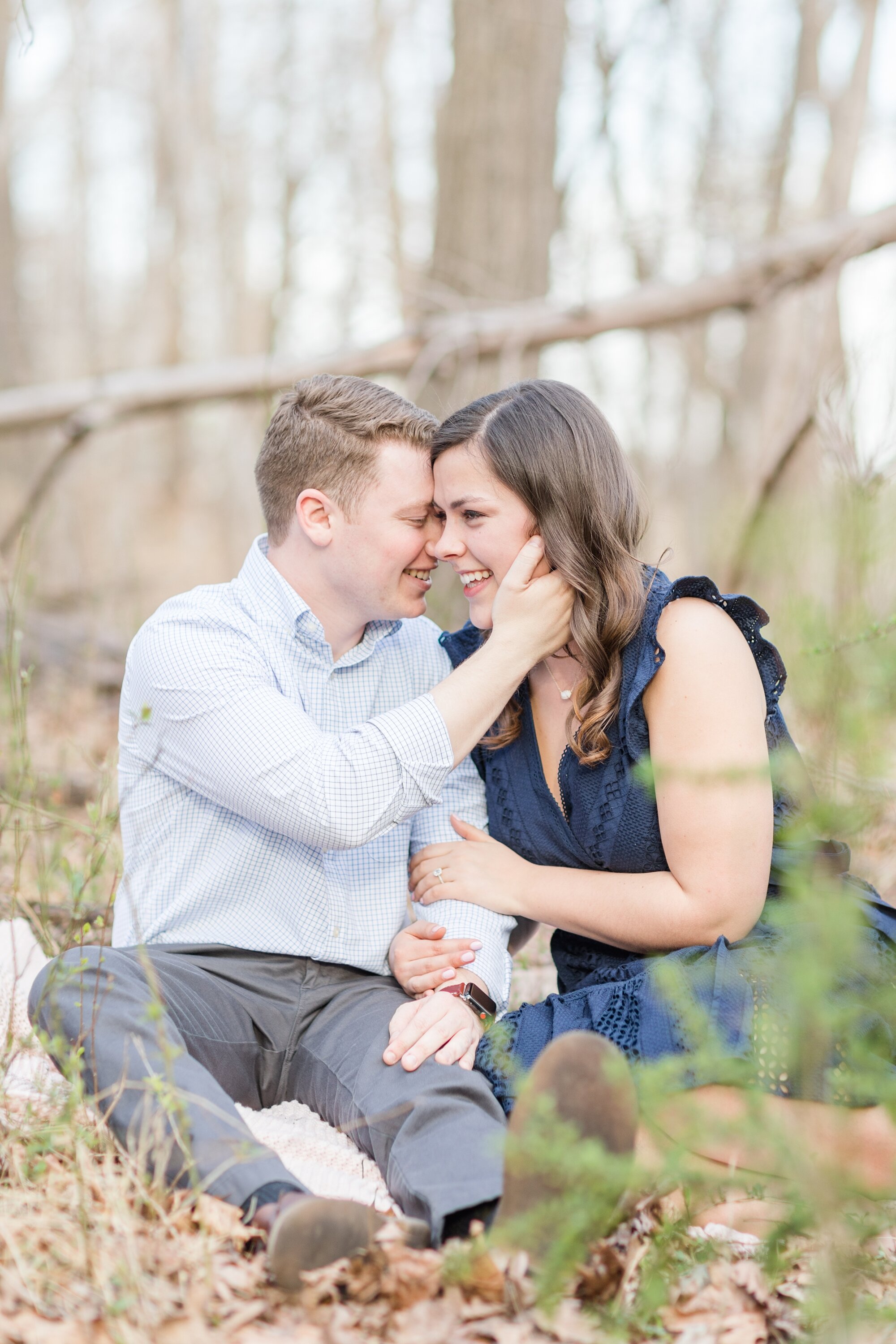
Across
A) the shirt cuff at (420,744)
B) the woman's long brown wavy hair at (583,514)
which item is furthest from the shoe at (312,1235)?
the woman's long brown wavy hair at (583,514)

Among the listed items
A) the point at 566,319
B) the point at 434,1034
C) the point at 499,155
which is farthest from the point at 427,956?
the point at 499,155

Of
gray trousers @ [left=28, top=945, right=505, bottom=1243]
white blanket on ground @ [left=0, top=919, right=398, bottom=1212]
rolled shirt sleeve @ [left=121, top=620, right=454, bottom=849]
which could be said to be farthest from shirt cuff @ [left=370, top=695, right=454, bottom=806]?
white blanket on ground @ [left=0, top=919, right=398, bottom=1212]

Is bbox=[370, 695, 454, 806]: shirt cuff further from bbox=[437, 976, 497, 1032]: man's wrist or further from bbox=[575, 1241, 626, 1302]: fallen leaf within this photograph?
bbox=[575, 1241, 626, 1302]: fallen leaf

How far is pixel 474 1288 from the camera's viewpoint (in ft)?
5.24

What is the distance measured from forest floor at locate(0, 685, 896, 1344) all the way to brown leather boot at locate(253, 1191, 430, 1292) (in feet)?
0.09

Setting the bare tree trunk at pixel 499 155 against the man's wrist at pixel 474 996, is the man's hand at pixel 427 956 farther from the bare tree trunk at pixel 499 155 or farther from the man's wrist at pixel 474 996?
the bare tree trunk at pixel 499 155

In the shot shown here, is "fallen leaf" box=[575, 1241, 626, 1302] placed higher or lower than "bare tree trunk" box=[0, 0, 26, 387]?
lower

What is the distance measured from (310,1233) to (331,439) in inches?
68.4

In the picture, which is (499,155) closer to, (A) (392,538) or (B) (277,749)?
(A) (392,538)

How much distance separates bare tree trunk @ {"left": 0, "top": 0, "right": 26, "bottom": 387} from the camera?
9.10m

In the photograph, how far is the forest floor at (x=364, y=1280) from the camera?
1486mm

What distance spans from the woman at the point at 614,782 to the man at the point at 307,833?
0.10 metres

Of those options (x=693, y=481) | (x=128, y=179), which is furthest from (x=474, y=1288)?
(x=128, y=179)

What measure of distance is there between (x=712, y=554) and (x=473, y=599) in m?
3.80
